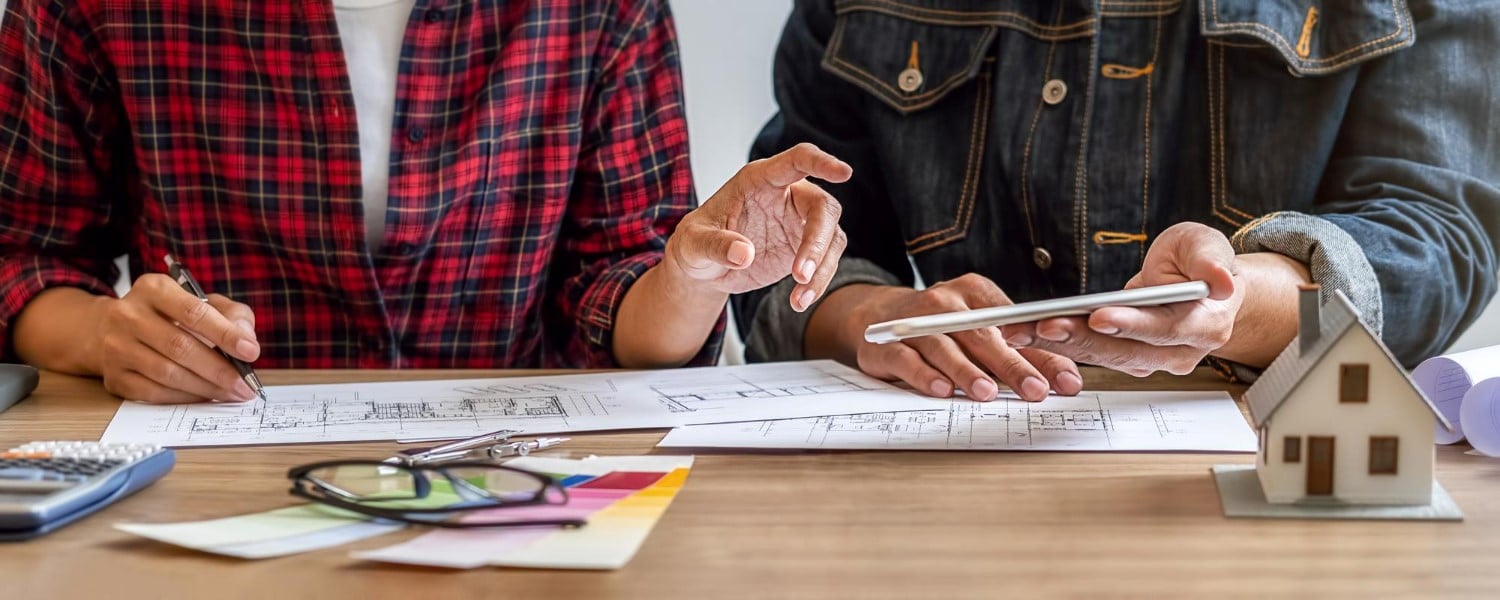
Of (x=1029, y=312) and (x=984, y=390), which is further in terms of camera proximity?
(x=984, y=390)

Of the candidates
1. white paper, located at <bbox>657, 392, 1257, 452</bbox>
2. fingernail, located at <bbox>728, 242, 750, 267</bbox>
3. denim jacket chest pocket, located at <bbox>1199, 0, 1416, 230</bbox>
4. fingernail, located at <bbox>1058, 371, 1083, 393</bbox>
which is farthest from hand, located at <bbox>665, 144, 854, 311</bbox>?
denim jacket chest pocket, located at <bbox>1199, 0, 1416, 230</bbox>

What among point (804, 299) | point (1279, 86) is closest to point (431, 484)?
point (804, 299)

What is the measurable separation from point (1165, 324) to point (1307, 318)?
0.16 m

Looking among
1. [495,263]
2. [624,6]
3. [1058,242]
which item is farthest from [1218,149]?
[495,263]

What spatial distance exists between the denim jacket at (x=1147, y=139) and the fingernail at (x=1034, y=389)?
28cm

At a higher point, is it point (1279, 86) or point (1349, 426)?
point (1279, 86)

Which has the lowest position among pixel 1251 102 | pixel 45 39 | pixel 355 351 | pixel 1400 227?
pixel 355 351

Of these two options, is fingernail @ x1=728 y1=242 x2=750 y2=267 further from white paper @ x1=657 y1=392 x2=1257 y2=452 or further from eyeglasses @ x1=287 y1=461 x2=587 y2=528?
eyeglasses @ x1=287 y1=461 x2=587 y2=528

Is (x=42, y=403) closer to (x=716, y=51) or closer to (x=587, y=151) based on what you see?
(x=587, y=151)

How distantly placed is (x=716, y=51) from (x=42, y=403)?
4.16 ft

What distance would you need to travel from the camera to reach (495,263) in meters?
1.47

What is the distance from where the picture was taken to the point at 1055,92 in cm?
143

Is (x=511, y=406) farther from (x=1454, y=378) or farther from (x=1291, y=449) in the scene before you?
(x=1454, y=378)

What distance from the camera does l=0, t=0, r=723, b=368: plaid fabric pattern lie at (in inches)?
53.4
